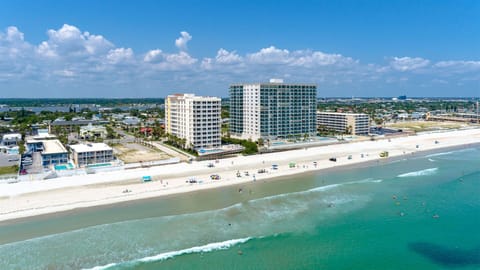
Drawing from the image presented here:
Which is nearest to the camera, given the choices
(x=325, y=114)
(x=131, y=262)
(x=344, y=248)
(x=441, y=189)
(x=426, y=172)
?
(x=131, y=262)

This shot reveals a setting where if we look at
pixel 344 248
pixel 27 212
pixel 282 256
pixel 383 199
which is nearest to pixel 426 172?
pixel 383 199

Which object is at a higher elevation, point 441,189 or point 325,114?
point 325,114

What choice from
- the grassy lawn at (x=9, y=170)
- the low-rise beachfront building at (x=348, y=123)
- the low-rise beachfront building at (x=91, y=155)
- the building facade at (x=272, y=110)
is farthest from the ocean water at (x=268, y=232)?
the low-rise beachfront building at (x=348, y=123)

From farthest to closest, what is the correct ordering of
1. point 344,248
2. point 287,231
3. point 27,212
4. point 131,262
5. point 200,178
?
1. point 200,178
2. point 27,212
3. point 287,231
4. point 344,248
5. point 131,262

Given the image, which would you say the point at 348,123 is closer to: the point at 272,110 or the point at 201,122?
the point at 272,110

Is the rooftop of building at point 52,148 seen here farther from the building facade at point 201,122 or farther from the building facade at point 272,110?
the building facade at point 272,110

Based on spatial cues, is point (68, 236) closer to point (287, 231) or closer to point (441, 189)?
point (287, 231)
